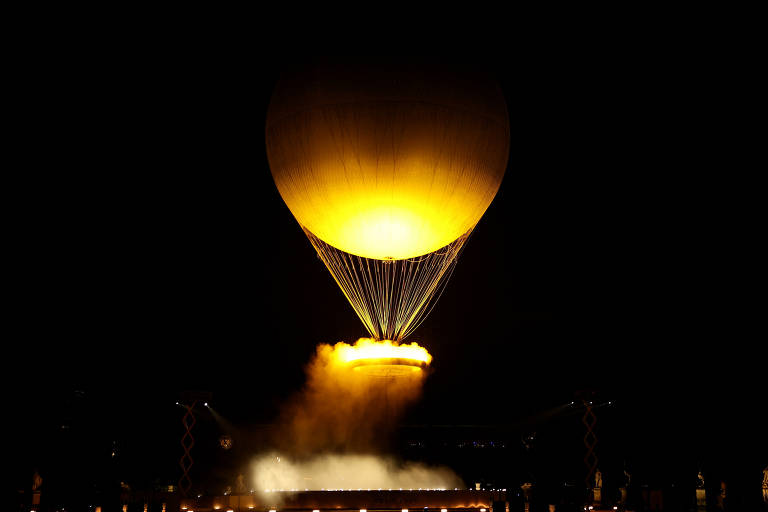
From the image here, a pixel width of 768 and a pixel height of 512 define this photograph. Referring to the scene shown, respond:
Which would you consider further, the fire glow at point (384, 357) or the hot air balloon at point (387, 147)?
the fire glow at point (384, 357)

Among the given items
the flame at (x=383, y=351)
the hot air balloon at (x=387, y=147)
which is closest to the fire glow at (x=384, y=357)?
the flame at (x=383, y=351)

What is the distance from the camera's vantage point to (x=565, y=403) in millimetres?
27297

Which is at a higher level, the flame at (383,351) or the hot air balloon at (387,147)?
the hot air balloon at (387,147)

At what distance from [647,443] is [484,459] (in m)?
12.6

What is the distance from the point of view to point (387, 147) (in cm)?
1185

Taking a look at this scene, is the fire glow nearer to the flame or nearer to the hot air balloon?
the flame

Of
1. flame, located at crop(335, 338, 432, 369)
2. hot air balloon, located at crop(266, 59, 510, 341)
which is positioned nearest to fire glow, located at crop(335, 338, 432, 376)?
flame, located at crop(335, 338, 432, 369)

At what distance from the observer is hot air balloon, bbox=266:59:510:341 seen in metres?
11.6

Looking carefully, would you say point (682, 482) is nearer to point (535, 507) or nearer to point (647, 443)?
point (535, 507)

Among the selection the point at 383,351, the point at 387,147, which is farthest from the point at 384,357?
the point at 387,147

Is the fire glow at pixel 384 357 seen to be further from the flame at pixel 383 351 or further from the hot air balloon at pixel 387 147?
the hot air balloon at pixel 387 147

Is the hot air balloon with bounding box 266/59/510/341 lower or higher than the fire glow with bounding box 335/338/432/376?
higher

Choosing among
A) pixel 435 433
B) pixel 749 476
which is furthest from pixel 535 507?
pixel 435 433

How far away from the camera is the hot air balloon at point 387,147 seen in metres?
11.6
